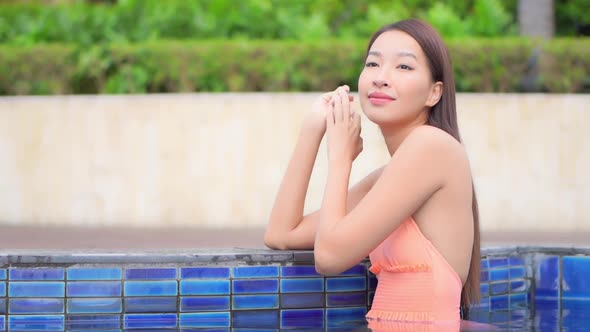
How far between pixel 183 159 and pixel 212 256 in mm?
3767

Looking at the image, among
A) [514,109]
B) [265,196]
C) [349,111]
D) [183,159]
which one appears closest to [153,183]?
[183,159]

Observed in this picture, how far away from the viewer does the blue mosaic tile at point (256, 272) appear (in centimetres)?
418

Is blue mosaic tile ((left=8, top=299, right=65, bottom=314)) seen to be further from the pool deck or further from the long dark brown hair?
the long dark brown hair

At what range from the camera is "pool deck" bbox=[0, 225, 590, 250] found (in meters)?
5.46

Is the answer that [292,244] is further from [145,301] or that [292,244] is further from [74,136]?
[74,136]

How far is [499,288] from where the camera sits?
4.76m

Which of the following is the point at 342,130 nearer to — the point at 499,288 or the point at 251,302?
the point at 251,302

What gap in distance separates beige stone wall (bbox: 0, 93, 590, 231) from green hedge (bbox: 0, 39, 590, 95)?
1.90 ft

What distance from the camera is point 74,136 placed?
7.98 metres

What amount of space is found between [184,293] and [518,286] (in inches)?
65.1

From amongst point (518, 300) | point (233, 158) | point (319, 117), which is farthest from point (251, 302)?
point (233, 158)

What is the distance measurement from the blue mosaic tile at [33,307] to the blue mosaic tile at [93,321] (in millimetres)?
63

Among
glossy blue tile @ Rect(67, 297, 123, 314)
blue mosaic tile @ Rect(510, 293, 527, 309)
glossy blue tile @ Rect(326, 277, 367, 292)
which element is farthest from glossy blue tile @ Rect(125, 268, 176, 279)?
blue mosaic tile @ Rect(510, 293, 527, 309)

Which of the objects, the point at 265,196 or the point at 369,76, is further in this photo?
the point at 265,196
